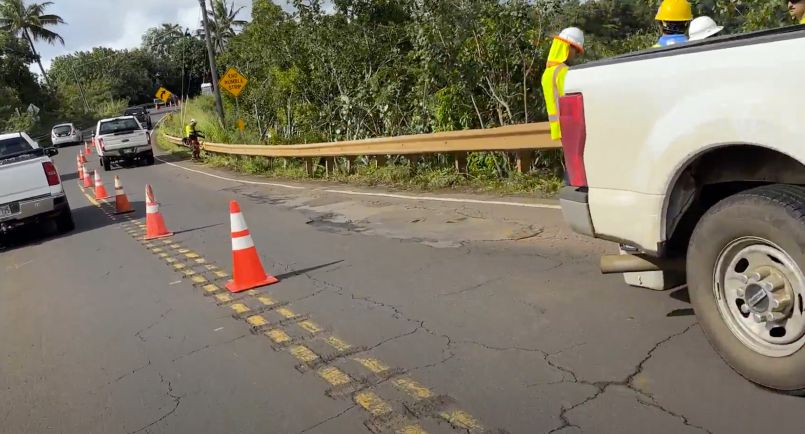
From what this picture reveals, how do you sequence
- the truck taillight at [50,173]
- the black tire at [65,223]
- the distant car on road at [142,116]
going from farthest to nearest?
the distant car on road at [142,116]
the black tire at [65,223]
the truck taillight at [50,173]

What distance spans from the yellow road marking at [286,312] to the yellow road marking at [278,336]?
331 mm

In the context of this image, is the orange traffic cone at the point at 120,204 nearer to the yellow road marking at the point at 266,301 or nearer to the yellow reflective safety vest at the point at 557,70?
the yellow road marking at the point at 266,301

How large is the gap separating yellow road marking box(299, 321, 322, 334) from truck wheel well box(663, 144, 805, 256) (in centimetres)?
258

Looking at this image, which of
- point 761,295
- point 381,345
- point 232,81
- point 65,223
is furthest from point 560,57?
point 232,81

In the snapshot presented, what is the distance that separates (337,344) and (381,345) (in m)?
0.33

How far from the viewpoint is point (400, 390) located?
396cm

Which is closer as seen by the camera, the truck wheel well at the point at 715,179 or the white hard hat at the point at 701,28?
the truck wheel well at the point at 715,179

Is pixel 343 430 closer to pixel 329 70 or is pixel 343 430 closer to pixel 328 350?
pixel 328 350

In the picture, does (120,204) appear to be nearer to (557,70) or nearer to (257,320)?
(257,320)

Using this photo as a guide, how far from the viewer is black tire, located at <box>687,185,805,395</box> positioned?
3068 millimetres

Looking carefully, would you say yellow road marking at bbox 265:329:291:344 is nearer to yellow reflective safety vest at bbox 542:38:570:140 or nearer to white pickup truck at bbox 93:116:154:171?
yellow reflective safety vest at bbox 542:38:570:140

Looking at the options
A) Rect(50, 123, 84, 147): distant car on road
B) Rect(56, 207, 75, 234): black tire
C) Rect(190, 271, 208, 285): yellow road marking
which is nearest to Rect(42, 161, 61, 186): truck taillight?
Rect(56, 207, 75, 234): black tire

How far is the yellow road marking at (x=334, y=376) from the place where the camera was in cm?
420

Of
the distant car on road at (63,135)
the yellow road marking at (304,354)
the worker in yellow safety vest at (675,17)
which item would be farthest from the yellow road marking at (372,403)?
the distant car on road at (63,135)
